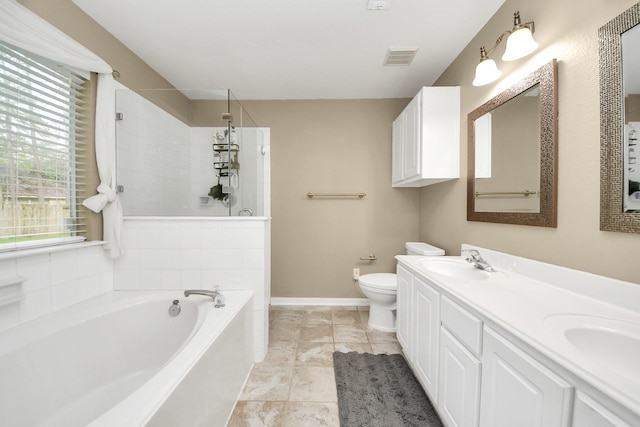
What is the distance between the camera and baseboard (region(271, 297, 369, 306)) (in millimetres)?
2898

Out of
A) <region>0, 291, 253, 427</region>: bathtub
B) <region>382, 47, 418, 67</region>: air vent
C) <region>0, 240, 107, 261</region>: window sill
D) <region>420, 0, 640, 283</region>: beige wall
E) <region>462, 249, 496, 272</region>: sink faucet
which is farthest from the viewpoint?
<region>382, 47, 418, 67</region>: air vent

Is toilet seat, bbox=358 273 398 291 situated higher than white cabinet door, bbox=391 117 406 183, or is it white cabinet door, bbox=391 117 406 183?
white cabinet door, bbox=391 117 406 183

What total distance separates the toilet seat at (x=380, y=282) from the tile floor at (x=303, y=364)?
428 mm

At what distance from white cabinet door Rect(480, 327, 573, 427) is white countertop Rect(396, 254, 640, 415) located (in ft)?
0.23

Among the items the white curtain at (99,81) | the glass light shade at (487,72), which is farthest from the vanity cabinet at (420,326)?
the white curtain at (99,81)

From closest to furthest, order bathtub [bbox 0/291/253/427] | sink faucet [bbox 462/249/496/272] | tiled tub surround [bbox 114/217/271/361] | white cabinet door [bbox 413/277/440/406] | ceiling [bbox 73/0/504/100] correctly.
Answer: bathtub [bbox 0/291/253/427] < white cabinet door [bbox 413/277/440/406] < sink faucet [bbox 462/249/496/272] < ceiling [bbox 73/0/504/100] < tiled tub surround [bbox 114/217/271/361]

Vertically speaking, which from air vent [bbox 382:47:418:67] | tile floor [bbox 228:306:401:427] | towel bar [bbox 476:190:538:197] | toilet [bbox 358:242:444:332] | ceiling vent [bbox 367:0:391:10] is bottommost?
tile floor [bbox 228:306:401:427]

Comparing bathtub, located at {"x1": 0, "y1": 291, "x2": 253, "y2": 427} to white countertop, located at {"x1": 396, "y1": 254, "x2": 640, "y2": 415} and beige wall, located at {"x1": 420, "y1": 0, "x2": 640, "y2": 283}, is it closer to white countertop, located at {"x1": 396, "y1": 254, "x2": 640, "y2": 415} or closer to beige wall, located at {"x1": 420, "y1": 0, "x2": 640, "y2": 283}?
white countertop, located at {"x1": 396, "y1": 254, "x2": 640, "y2": 415}

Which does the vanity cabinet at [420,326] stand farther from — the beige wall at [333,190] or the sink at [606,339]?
the beige wall at [333,190]

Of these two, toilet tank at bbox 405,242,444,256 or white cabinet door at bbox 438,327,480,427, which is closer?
white cabinet door at bbox 438,327,480,427

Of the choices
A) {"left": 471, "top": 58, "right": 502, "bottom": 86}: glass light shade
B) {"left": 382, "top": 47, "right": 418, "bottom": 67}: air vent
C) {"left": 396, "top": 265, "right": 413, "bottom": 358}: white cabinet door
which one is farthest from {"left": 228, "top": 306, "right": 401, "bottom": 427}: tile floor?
{"left": 382, "top": 47, "right": 418, "bottom": 67}: air vent

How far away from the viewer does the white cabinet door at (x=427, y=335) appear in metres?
1.31

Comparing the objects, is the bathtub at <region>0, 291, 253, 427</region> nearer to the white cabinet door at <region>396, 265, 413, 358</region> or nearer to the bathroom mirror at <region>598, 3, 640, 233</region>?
the white cabinet door at <region>396, 265, 413, 358</region>

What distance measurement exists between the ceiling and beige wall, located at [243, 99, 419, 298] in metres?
0.33
